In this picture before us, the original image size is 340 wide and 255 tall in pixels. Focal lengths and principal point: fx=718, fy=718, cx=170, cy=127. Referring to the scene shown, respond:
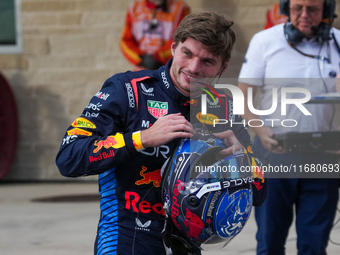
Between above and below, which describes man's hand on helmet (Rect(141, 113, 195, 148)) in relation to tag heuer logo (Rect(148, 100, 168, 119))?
above

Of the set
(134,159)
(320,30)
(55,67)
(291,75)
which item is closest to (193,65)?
(134,159)

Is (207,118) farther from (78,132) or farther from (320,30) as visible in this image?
(320,30)

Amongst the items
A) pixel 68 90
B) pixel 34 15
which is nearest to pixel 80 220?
pixel 68 90

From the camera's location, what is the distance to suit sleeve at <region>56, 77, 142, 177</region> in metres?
2.69

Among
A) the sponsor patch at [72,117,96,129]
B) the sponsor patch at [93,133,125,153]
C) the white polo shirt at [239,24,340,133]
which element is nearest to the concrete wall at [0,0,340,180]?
the white polo shirt at [239,24,340,133]

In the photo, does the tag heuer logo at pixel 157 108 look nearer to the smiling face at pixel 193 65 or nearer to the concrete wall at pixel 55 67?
the smiling face at pixel 193 65

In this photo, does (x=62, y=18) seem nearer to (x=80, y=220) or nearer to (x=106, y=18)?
(x=106, y=18)

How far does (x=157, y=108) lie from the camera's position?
2.94 metres

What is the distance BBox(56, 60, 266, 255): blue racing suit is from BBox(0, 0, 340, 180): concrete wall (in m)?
6.31

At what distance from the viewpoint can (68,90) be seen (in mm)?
9422

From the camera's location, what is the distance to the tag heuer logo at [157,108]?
2.93 m

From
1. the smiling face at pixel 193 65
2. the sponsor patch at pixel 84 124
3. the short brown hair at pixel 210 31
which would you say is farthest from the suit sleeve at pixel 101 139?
the short brown hair at pixel 210 31

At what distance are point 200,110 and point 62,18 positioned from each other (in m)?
6.68

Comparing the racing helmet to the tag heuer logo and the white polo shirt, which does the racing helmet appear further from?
the white polo shirt
